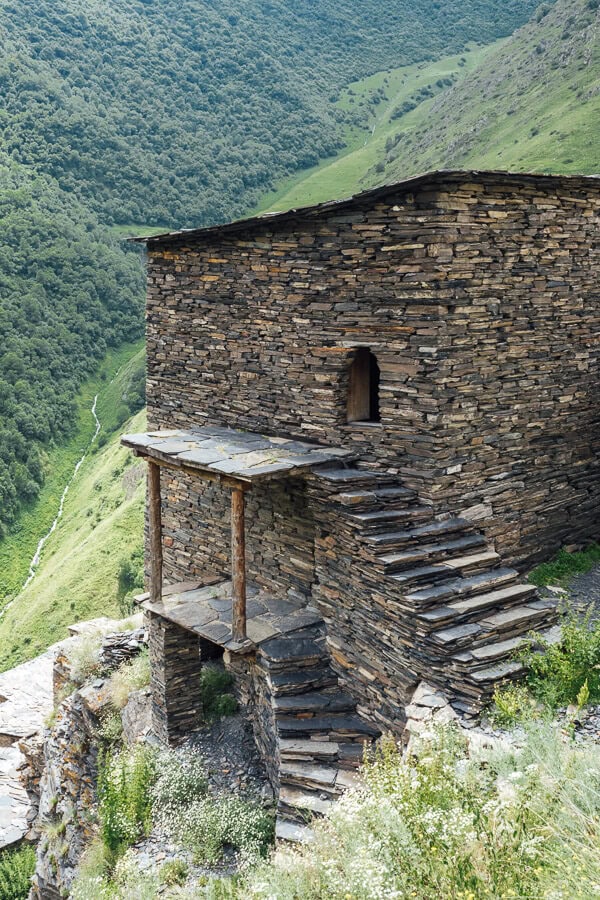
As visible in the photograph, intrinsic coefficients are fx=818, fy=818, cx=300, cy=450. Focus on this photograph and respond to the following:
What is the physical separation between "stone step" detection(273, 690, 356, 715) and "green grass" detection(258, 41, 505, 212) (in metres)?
48.0

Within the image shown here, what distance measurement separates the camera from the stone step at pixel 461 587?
8203 millimetres

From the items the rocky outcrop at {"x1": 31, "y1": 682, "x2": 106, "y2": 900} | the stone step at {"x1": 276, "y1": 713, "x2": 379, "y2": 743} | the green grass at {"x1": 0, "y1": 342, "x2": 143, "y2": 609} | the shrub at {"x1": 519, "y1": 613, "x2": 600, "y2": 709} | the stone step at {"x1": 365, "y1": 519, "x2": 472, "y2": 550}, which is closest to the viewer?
the shrub at {"x1": 519, "y1": 613, "x2": 600, "y2": 709}

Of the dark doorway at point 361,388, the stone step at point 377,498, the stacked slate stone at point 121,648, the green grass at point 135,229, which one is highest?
the green grass at point 135,229

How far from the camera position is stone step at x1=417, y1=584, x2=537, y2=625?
26.4 ft

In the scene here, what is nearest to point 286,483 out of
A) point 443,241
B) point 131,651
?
point 443,241

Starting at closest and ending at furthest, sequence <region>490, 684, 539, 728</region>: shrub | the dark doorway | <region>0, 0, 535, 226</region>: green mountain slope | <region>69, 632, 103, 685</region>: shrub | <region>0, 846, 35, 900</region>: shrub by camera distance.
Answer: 1. <region>490, 684, 539, 728</region>: shrub
2. the dark doorway
3. <region>69, 632, 103, 685</region>: shrub
4. <region>0, 846, 35, 900</region>: shrub
5. <region>0, 0, 535, 226</region>: green mountain slope

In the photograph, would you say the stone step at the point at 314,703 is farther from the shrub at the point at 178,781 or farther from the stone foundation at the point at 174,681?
the stone foundation at the point at 174,681

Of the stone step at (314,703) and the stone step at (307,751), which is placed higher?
the stone step at (314,703)

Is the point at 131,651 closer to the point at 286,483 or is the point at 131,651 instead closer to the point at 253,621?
the point at 253,621

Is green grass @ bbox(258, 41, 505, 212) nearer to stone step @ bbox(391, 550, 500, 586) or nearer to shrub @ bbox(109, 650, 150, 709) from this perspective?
shrub @ bbox(109, 650, 150, 709)

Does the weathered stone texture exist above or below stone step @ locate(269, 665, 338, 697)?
above

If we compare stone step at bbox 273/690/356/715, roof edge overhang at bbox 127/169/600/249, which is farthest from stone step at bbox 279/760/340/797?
roof edge overhang at bbox 127/169/600/249

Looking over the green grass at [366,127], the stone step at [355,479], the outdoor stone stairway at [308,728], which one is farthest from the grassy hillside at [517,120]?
the outdoor stone stairway at [308,728]

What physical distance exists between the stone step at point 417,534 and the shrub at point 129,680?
5570 mm
